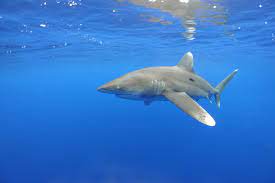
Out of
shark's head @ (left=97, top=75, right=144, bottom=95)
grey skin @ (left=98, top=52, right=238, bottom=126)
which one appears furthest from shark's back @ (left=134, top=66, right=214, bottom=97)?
shark's head @ (left=97, top=75, right=144, bottom=95)

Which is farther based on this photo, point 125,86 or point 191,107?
point 125,86

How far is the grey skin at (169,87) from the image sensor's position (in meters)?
6.85

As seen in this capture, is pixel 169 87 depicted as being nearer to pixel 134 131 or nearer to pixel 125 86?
pixel 125 86

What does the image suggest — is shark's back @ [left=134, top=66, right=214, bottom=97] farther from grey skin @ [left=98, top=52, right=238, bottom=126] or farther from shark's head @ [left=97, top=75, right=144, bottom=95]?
shark's head @ [left=97, top=75, right=144, bottom=95]

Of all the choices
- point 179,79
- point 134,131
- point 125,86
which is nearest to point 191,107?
point 125,86

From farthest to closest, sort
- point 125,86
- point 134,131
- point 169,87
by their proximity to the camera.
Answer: point 134,131 < point 169,87 < point 125,86

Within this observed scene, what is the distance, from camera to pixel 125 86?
23.3ft

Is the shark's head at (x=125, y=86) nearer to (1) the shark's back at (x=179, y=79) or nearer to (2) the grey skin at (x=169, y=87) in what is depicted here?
(2) the grey skin at (x=169, y=87)

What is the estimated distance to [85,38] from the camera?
24219 mm

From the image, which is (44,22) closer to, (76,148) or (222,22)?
(222,22)

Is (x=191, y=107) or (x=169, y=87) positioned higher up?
(x=169, y=87)

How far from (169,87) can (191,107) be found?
1.63 metres

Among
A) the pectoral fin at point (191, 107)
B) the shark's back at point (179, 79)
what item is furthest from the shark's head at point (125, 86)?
the pectoral fin at point (191, 107)

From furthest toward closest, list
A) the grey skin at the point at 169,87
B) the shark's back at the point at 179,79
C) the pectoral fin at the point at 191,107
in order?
1. the shark's back at the point at 179,79
2. the grey skin at the point at 169,87
3. the pectoral fin at the point at 191,107
